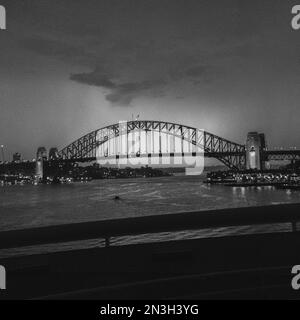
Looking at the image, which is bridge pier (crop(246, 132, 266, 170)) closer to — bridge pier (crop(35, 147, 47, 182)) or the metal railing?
bridge pier (crop(35, 147, 47, 182))

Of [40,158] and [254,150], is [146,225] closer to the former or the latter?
[254,150]

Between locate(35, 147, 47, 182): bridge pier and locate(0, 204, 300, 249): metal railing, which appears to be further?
locate(35, 147, 47, 182): bridge pier

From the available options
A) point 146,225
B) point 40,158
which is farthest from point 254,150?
point 146,225

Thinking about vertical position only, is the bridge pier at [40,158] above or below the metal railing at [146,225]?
above

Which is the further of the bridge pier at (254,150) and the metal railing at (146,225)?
the bridge pier at (254,150)

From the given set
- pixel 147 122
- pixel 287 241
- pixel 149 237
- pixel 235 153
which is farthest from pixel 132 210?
pixel 147 122

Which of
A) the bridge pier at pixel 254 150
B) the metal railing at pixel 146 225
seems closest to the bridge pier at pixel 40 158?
the bridge pier at pixel 254 150

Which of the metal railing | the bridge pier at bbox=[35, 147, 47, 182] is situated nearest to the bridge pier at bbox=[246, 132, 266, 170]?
the bridge pier at bbox=[35, 147, 47, 182]

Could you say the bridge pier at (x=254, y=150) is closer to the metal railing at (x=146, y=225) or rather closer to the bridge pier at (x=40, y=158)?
the bridge pier at (x=40, y=158)

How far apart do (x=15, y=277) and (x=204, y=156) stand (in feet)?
304

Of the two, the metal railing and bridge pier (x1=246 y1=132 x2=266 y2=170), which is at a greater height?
bridge pier (x1=246 y1=132 x2=266 y2=170)
